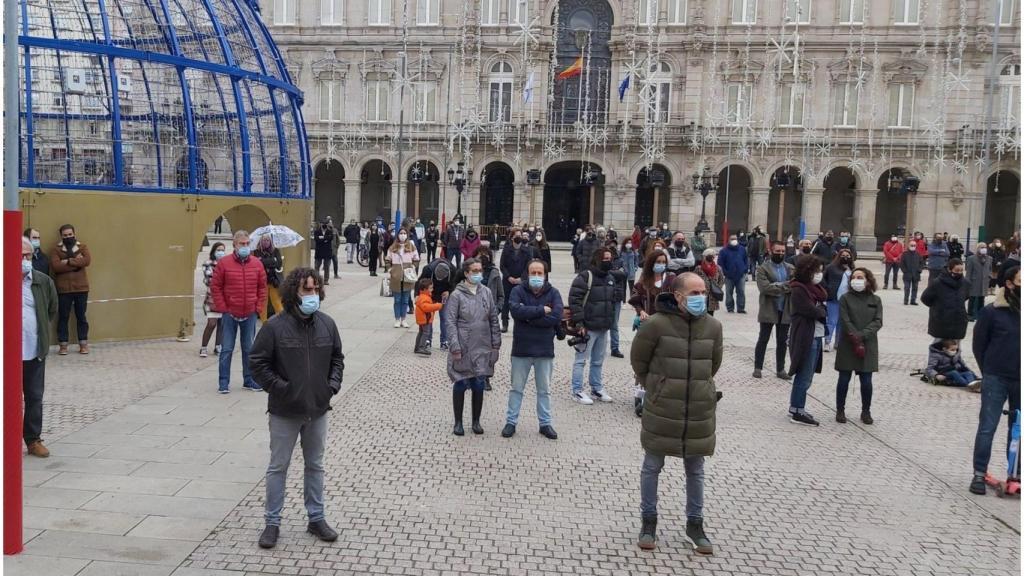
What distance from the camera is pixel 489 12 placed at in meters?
40.9

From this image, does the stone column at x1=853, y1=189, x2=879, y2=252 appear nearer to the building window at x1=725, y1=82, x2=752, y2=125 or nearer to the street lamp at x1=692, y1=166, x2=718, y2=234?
the building window at x1=725, y1=82, x2=752, y2=125

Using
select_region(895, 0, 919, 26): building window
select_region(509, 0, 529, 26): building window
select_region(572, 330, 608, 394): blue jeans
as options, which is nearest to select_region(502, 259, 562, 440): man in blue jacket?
select_region(572, 330, 608, 394): blue jeans

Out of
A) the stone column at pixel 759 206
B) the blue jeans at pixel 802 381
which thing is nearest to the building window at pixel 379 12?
the stone column at pixel 759 206

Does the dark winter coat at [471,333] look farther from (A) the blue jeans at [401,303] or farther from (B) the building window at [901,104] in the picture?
(B) the building window at [901,104]

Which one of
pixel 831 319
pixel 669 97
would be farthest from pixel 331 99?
pixel 831 319

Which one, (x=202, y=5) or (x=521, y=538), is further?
(x=202, y=5)

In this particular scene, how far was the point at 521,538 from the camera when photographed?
5781mm

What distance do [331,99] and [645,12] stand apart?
15456 mm

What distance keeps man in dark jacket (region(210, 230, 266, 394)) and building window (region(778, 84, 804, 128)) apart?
1371 inches

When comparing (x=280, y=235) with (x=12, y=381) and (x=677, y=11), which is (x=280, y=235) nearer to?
(x=12, y=381)

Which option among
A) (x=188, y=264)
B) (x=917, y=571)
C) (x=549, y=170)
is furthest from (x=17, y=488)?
(x=549, y=170)

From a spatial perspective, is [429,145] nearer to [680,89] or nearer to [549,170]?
[549,170]

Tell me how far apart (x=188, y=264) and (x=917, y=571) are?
11237 mm

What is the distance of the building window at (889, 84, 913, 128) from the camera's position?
131 ft
